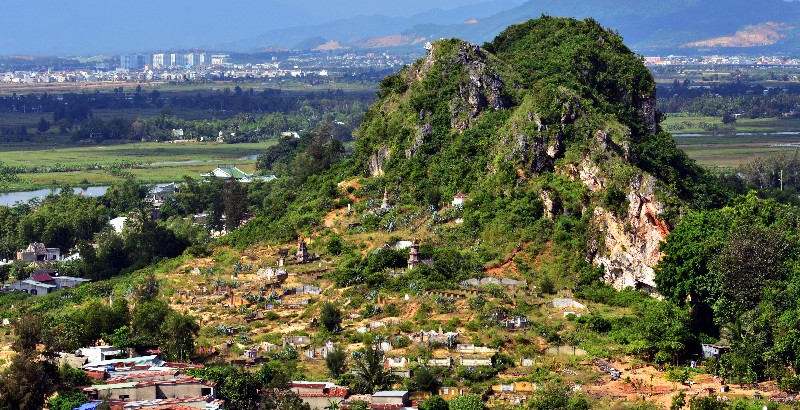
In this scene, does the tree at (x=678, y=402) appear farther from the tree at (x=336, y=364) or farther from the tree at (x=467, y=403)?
the tree at (x=336, y=364)

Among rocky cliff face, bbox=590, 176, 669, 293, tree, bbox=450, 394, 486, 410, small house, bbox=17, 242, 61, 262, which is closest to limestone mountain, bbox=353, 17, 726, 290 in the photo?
rocky cliff face, bbox=590, 176, 669, 293

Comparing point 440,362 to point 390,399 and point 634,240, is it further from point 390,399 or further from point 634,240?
point 634,240

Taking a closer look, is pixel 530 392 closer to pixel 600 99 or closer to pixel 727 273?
pixel 727 273

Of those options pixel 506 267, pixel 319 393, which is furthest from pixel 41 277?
pixel 319 393

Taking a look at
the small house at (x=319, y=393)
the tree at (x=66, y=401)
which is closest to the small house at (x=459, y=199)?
the small house at (x=319, y=393)

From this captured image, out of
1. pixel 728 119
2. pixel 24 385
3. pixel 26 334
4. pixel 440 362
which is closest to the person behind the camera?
pixel 24 385
